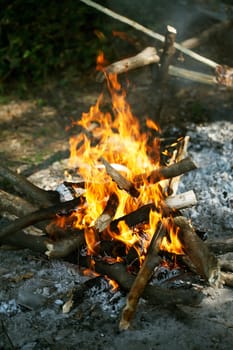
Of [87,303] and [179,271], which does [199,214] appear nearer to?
[179,271]

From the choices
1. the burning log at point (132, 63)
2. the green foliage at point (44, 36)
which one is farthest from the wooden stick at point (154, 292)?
the green foliage at point (44, 36)

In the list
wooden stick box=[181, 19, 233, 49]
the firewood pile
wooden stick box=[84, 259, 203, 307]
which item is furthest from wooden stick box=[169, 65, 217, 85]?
wooden stick box=[84, 259, 203, 307]

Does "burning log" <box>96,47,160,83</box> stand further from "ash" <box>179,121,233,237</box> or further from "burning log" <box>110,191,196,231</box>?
"burning log" <box>110,191,196,231</box>

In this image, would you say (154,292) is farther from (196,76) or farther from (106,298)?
(196,76)

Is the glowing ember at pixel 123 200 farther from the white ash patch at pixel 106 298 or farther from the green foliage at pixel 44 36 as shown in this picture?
the green foliage at pixel 44 36

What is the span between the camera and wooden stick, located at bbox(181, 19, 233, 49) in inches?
281

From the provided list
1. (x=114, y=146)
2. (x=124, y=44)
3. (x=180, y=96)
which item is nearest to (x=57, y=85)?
(x=124, y=44)

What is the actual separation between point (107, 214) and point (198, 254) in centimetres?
83

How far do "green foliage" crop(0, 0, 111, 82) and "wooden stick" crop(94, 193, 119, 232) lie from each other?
211 inches

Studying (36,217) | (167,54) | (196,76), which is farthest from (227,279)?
(196,76)

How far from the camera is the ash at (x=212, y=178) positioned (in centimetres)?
579

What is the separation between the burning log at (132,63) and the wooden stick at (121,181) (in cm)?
153

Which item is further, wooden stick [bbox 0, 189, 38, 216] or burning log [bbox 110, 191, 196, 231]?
wooden stick [bbox 0, 189, 38, 216]

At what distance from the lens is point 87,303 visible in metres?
4.41
